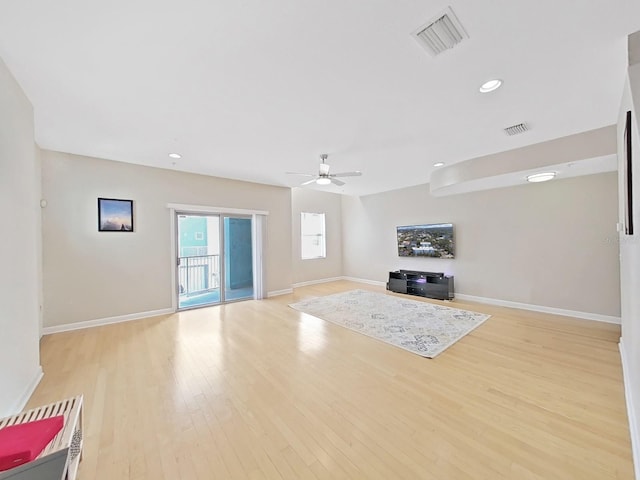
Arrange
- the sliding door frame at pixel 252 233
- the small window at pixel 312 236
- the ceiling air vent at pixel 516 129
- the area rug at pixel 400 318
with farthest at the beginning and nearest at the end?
the small window at pixel 312 236 → the sliding door frame at pixel 252 233 → the area rug at pixel 400 318 → the ceiling air vent at pixel 516 129

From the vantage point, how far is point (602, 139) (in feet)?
10.4

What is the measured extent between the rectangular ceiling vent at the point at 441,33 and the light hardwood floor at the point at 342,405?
280 cm

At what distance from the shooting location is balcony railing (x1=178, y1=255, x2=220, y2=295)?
528 cm

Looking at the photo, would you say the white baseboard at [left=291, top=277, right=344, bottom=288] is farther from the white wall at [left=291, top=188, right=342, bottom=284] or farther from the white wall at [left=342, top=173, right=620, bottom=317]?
the white wall at [left=342, top=173, right=620, bottom=317]

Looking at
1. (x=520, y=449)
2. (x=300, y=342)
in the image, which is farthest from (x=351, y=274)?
(x=520, y=449)

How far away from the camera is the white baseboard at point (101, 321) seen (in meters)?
3.87

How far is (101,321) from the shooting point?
13.8ft

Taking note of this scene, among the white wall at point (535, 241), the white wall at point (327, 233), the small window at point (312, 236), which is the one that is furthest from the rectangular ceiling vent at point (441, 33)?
the small window at point (312, 236)

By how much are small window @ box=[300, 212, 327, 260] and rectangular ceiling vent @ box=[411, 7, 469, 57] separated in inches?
243

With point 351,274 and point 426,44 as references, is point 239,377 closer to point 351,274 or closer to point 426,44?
point 426,44

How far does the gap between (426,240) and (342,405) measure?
5.12 meters

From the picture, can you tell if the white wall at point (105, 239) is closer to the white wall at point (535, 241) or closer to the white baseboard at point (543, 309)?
the white wall at point (535, 241)

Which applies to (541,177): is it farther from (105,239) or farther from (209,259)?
(105,239)

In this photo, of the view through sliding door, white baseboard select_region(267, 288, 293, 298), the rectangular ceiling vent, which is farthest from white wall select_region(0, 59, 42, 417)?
white baseboard select_region(267, 288, 293, 298)
